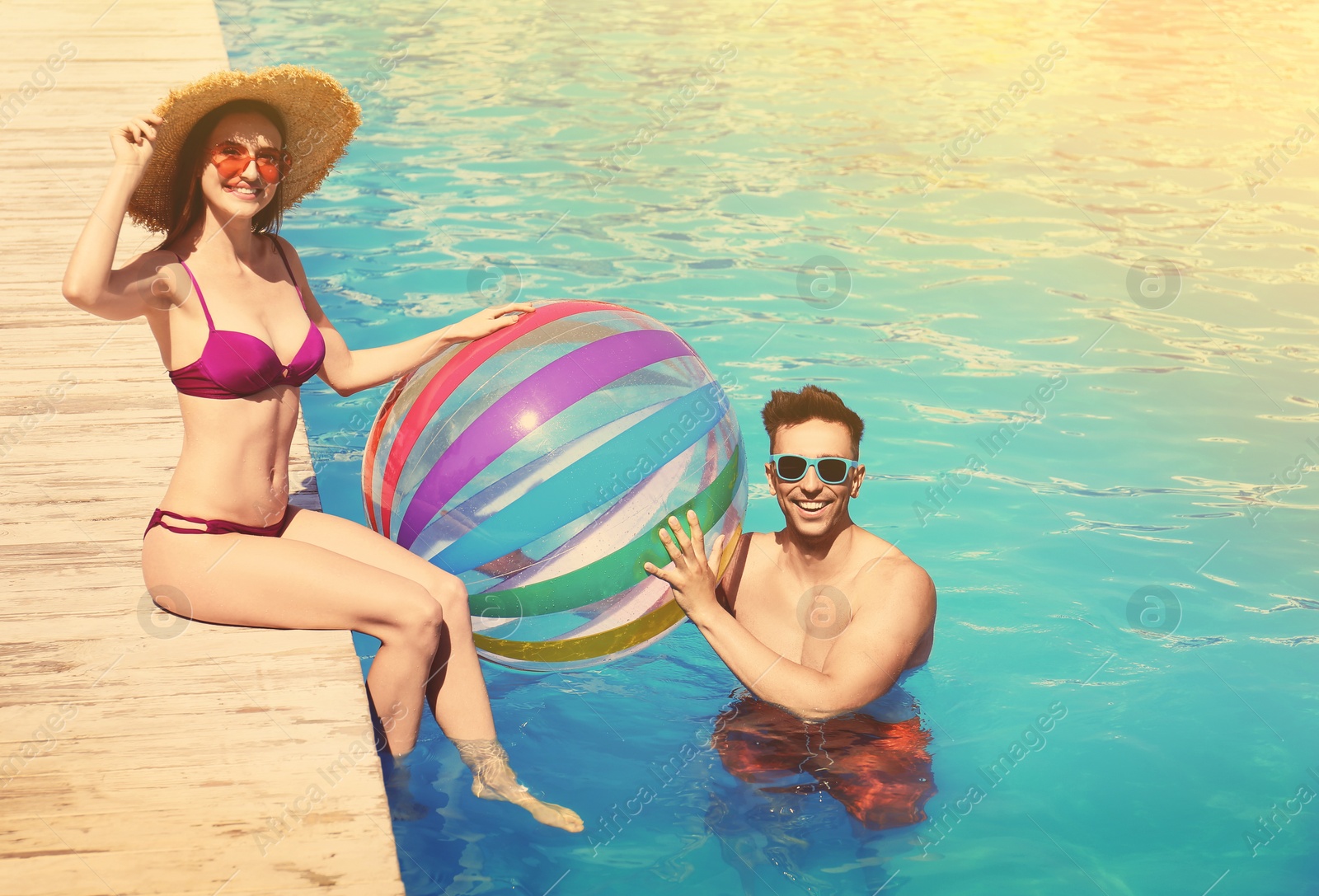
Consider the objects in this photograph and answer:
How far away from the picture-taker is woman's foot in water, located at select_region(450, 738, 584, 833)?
3.73 metres

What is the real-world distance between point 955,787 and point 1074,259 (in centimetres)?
671

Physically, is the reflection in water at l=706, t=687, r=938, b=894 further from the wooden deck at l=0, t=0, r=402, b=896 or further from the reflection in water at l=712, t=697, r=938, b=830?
the wooden deck at l=0, t=0, r=402, b=896

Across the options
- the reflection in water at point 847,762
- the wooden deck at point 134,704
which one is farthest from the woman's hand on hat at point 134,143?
the reflection in water at point 847,762

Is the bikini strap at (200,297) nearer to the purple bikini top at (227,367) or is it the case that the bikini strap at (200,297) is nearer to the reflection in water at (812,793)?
the purple bikini top at (227,367)

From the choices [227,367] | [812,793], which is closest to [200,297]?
[227,367]

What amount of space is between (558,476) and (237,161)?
136 centimetres

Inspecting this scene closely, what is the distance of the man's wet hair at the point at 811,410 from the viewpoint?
13.8 feet

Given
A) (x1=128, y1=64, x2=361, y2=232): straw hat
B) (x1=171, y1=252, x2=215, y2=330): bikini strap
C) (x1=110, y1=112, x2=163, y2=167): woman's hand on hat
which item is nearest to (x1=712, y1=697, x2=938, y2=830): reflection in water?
(x1=171, y1=252, x2=215, y2=330): bikini strap

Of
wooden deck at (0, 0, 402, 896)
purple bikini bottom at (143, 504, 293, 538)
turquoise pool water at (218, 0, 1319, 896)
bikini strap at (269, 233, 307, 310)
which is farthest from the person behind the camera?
turquoise pool water at (218, 0, 1319, 896)

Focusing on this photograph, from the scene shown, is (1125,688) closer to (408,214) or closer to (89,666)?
(89,666)

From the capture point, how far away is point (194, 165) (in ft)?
11.8

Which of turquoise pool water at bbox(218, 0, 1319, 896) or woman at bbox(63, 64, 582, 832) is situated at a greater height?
woman at bbox(63, 64, 582, 832)

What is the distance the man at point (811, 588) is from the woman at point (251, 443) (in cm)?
75

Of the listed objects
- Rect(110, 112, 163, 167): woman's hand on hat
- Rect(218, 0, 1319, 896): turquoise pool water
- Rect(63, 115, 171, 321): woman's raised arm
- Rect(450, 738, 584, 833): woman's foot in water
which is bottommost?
Rect(218, 0, 1319, 896): turquoise pool water
